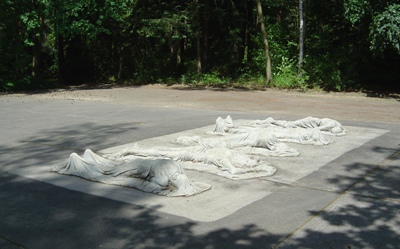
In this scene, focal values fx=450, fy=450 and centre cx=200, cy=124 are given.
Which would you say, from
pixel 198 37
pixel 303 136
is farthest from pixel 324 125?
pixel 198 37

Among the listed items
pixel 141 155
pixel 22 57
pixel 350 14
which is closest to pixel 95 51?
pixel 22 57

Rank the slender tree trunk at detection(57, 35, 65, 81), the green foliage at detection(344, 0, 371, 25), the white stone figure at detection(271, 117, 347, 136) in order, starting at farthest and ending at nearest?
the slender tree trunk at detection(57, 35, 65, 81) → the green foliage at detection(344, 0, 371, 25) → the white stone figure at detection(271, 117, 347, 136)

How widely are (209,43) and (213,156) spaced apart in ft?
75.3

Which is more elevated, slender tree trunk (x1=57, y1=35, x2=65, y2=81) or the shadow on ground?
slender tree trunk (x1=57, y1=35, x2=65, y2=81)

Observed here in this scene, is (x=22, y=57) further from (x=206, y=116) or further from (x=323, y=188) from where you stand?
(x=323, y=188)

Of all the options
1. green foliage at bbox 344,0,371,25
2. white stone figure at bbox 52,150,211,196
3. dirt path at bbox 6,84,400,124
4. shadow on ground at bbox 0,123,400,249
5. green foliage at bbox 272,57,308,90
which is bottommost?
shadow on ground at bbox 0,123,400,249

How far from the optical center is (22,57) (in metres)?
23.1

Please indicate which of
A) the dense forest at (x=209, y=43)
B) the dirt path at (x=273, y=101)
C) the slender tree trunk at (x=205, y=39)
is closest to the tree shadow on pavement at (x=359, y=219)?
the dirt path at (x=273, y=101)

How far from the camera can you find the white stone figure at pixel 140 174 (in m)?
5.50

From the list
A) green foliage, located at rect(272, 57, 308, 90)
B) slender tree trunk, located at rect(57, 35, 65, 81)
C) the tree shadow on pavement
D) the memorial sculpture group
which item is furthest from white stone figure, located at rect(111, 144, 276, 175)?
slender tree trunk, located at rect(57, 35, 65, 81)

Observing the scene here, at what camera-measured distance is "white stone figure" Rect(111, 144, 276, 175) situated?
644cm

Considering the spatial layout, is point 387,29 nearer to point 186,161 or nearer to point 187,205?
point 186,161

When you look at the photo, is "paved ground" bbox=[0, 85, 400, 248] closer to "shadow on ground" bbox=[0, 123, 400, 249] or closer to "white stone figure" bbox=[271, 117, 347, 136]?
"shadow on ground" bbox=[0, 123, 400, 249]

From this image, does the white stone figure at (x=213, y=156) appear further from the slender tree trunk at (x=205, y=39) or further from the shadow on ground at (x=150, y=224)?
the slender tree trunk at (x=205, y=39)
